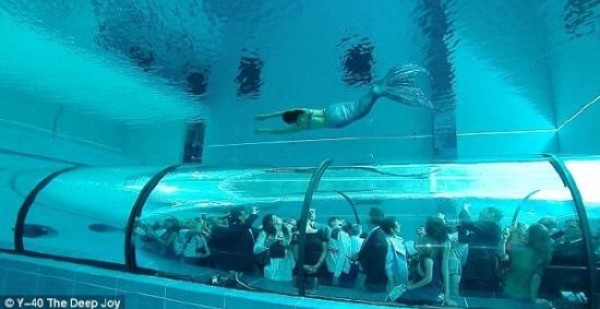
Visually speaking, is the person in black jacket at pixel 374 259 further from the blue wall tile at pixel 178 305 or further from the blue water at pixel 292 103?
the blue wall tile at pixel 178 305

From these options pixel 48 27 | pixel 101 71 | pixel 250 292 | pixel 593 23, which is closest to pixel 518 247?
pixel 250 292

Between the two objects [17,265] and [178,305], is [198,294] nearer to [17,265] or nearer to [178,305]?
[178,305]

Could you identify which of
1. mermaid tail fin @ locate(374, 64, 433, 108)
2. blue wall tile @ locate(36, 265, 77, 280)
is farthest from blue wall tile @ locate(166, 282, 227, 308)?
mermaid tail fin @ locate(374, 64, 433, 108)

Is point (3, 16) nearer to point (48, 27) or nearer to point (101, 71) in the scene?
point (48, 27)

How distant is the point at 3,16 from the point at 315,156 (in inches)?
334

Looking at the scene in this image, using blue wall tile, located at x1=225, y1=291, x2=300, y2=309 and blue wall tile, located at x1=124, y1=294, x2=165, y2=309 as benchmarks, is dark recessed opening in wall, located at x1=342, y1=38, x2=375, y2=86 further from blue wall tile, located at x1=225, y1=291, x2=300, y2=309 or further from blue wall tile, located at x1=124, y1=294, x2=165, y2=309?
blue wall tile, located at x1=124, y1=294, x2=165, y2=309

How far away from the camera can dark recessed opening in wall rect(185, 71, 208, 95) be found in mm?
7241

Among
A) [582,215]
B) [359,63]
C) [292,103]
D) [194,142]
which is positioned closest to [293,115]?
[292,103]

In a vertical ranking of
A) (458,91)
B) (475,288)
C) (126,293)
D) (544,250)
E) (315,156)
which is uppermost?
(458,91)

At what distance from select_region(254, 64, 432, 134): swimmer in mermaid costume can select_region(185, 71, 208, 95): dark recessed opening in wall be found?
60.6 inches

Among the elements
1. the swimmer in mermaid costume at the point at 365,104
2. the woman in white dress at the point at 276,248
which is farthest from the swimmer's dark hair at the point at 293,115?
the woman in white dress at the point at 276,248

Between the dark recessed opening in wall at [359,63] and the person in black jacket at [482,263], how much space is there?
4103 millimetres

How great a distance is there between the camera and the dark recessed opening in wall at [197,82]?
7241 millimetres

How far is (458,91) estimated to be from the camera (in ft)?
24.2
